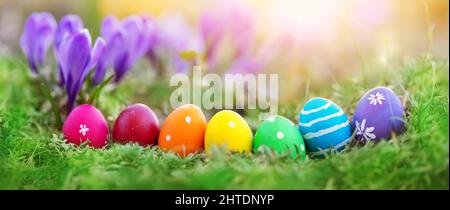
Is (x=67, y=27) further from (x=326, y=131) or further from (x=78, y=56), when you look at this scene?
(x=326, y=131)

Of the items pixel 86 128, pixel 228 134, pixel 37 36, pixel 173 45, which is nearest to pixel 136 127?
pixel 86 128

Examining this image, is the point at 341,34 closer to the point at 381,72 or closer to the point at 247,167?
the point at 381,72

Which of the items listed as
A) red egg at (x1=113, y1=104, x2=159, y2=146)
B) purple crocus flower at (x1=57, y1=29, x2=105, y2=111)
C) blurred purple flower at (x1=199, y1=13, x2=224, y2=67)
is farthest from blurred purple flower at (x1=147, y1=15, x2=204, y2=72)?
red egg at (x1=113, y1=104, x2=159, y2=146)

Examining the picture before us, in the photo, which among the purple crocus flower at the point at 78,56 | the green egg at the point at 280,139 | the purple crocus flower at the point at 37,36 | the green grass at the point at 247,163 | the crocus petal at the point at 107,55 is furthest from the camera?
the purple crocus flower at the point at 37,36

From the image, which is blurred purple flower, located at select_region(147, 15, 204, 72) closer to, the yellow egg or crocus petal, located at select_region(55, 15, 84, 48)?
crocus petal, located at select_region(55, 15, 84, 48)

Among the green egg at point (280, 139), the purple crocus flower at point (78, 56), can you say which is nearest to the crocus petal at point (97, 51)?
the purple crocus flower at point (78, 56)

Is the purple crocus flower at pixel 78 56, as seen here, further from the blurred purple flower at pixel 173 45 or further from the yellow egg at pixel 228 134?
the blurred purple flower at pixel 173 45
